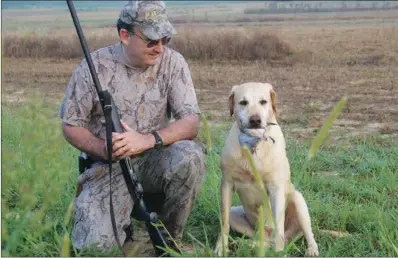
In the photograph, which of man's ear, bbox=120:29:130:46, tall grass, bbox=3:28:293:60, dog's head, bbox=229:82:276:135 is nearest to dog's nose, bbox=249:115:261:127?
dog's head, bbox=229:82:276:135

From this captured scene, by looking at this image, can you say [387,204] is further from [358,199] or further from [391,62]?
[391,62]

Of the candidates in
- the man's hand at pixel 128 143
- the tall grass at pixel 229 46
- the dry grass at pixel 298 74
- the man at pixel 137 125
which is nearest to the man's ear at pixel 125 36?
the man at pixel 137 125

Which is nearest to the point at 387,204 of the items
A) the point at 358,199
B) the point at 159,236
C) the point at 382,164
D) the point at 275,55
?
the point at 358,199

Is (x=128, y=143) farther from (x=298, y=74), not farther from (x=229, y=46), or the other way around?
(x=229, y=46)

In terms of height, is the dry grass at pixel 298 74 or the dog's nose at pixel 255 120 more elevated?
the dog's nose at pixel 255 120

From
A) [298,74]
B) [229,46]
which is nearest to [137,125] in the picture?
[298,74]

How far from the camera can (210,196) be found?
17.4ft

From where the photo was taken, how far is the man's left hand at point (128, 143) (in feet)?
13.7

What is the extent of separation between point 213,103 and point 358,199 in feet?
24.0

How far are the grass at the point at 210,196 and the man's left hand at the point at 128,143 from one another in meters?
0.40

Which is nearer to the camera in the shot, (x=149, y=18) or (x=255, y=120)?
(x=255, y=120)

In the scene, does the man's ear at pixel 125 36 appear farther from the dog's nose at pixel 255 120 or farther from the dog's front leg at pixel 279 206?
the dog's front leg at pixel 279 206

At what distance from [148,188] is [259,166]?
33.3 inches

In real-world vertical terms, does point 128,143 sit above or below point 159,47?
below
